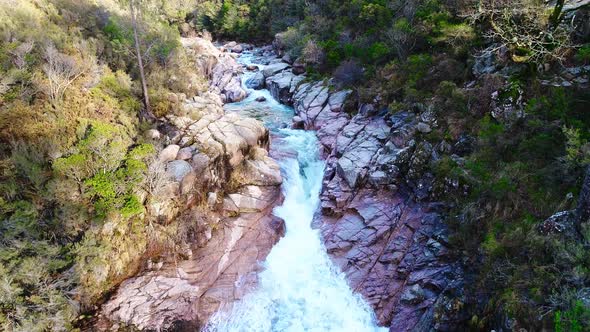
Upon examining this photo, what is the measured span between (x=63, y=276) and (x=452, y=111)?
57.2ft

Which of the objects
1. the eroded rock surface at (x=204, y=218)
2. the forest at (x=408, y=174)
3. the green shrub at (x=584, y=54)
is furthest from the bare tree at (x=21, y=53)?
the green shrub at (x=584, y=54)

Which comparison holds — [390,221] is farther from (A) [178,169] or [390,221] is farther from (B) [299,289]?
(A) [178,169]

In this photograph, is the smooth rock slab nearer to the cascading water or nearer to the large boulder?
the cascading water

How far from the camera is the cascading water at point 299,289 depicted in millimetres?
13016

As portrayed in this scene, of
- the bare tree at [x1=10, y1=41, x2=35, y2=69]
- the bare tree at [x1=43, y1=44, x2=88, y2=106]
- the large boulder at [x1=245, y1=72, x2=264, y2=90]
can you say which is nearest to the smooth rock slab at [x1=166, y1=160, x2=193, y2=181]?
the bare tree at [x1=43, y1=44, x2=88, y2=106]

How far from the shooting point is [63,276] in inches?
457

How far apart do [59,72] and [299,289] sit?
13509 millimetres

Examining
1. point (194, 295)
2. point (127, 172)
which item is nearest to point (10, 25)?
point (127, 172)

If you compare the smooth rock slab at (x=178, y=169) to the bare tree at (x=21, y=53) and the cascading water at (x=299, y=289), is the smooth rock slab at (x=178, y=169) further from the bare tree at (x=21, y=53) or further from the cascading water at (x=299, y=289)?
the bare tree at (x=21, y=53)

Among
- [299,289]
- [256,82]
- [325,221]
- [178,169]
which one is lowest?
[299,289]

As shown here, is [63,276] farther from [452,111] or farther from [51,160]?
[452,111]

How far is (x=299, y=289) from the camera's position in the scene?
14.4 metres

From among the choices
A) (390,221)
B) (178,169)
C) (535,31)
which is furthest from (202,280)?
(535,31)

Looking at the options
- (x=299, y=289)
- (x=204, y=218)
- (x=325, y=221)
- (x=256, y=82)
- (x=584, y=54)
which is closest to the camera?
(x=584, y=54)
